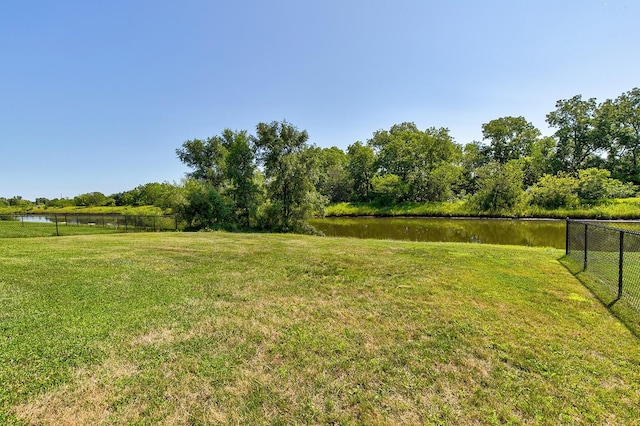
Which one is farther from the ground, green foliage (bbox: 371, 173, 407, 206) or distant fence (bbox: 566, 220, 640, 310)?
green foliage (bbox: 371, 173, 407, 206)

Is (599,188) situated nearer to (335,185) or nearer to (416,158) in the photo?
(416,158)

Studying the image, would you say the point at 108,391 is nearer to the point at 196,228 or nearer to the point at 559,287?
the point at 559,287

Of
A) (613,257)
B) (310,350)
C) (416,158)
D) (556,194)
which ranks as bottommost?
(310,350)

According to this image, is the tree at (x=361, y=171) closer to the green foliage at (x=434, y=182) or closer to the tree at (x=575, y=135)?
the green foliage at (x=434, y=182)

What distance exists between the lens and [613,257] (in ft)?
20.5

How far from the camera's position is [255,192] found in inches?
826

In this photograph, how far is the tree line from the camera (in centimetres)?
2042

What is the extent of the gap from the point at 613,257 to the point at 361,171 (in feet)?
134

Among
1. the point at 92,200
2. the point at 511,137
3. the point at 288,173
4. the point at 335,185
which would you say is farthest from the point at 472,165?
the point at 92,200

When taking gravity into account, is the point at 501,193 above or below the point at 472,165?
below

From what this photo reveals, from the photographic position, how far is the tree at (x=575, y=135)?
37.3 metres

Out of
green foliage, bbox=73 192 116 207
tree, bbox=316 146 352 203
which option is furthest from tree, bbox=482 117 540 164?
green foliage, bbox=73 192 116 207

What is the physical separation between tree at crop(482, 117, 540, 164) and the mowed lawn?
4401cm

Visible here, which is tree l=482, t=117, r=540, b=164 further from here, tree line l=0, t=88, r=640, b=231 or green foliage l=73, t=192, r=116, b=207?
green foliage l=73, t=192, r=116, b=207
